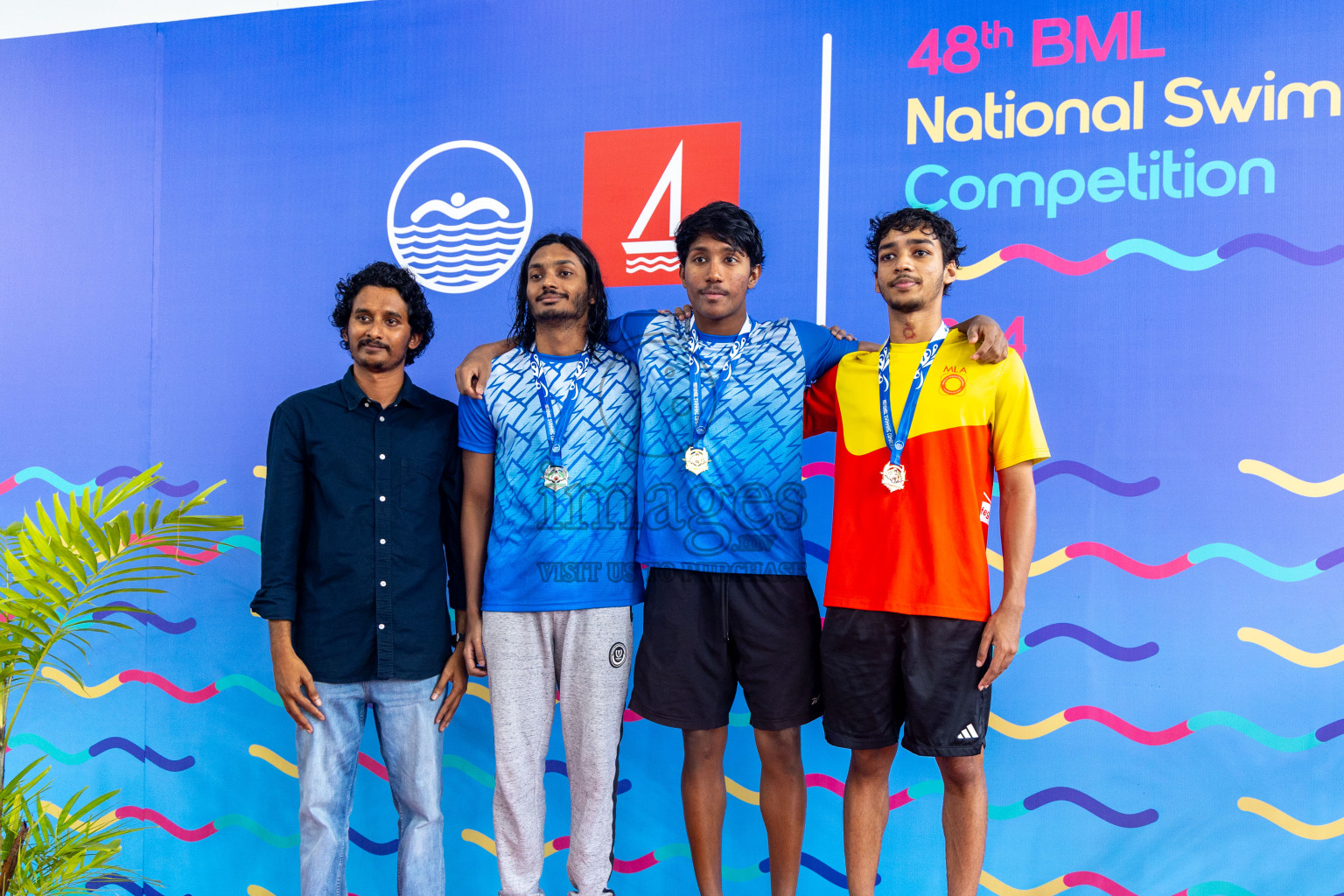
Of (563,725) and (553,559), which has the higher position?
(553,559)

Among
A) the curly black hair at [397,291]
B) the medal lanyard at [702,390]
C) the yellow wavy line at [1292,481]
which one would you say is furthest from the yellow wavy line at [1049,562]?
the curly black hair at [397,291]

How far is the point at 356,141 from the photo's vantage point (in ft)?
9.82

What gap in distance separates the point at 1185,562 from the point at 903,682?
1.03 meters

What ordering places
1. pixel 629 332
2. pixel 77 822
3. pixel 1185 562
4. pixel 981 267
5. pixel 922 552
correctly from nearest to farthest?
pixel 922 552 < pixel 629 332 < pixel 1185 562 < pixel 981 267 < pixel 77 822

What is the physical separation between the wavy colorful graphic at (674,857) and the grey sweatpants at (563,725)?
602 millimetres

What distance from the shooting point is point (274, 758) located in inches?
116

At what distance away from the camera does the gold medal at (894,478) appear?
2.00 m

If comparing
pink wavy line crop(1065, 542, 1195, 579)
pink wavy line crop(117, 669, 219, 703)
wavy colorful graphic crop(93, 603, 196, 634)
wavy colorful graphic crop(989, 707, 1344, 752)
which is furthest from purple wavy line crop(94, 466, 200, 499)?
pink wavy line crop(1065, 542, 1195, 579)

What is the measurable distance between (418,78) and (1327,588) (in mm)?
3182

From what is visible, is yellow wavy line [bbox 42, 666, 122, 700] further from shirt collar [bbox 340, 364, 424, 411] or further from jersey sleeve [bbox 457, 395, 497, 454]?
jersey sleeve [bbox 457, 395, 497, 454]

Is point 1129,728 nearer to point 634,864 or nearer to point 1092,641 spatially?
point 1092,641

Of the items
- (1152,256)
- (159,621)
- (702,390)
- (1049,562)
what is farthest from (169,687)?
(1152,256)

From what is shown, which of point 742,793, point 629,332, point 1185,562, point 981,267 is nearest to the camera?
point 629,332

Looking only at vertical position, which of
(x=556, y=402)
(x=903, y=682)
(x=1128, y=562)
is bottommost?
(x=903, y=682)
